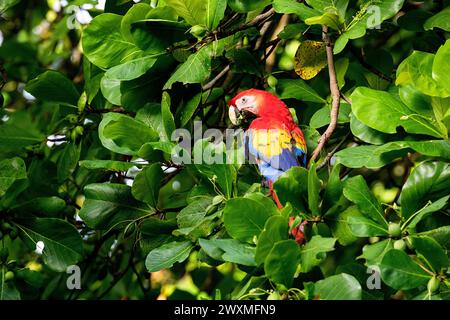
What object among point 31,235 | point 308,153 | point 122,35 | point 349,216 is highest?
point 122,35

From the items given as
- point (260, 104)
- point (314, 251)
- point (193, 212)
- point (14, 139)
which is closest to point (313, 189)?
point (314, 251)

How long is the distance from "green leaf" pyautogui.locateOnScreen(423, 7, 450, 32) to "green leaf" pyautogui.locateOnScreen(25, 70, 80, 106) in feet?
3.69

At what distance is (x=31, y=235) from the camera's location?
205 cm

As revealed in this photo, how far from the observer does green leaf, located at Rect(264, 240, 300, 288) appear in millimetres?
1384

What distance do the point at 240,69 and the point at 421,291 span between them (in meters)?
0.93

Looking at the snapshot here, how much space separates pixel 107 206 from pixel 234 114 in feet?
1.98

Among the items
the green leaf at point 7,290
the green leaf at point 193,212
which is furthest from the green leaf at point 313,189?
the green leaf at point 7,290

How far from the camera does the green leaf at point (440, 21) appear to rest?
1931mm

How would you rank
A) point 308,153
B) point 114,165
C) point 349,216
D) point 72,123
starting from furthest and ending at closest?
point 72,123 → point 308,153 → point 114,165 → point 349,216

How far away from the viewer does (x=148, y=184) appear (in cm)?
181

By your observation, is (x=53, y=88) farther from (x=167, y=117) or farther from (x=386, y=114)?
(x=386, y=114)

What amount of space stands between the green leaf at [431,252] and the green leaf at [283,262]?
0.25m
